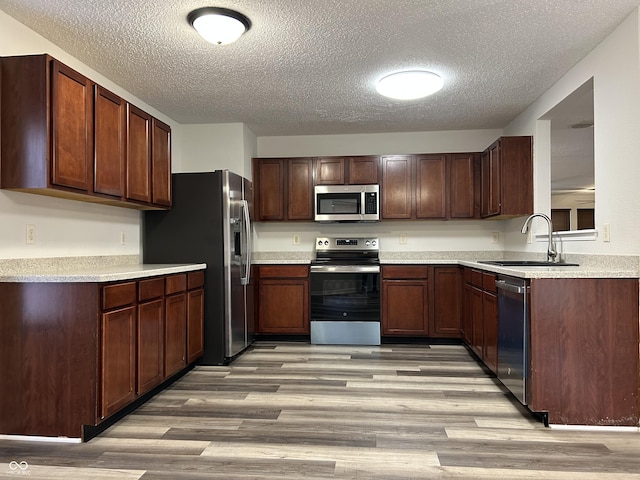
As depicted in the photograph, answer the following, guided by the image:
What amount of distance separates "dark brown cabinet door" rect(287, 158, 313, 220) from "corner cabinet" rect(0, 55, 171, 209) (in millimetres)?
2202

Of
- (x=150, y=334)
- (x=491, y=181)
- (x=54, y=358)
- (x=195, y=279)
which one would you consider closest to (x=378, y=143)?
(x=491, y=181)

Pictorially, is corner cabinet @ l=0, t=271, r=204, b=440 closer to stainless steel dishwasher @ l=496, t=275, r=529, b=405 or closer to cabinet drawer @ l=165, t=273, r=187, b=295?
cabinet drawer @ l=165, t=273, r=187, b=295

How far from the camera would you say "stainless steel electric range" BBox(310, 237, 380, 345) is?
15.7 feet

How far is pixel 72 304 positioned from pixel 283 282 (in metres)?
2.69

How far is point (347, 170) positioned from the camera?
5043 millimetres

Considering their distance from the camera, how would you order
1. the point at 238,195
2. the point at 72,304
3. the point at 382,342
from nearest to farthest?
the point at 72,304 → the point at 238,195 → the point at 382,342

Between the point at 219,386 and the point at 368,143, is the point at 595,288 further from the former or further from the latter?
the point at 368,143

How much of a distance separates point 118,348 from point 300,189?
2934 millimetres

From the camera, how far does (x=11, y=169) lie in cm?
245

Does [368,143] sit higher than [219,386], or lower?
higher

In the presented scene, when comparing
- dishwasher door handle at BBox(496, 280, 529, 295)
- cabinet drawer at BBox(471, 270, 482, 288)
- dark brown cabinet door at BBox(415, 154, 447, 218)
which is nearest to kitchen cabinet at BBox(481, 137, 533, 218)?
cabinet drawer at BBox(471, 270, 482, 288)

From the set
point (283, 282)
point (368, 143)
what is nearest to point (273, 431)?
point (283, 282)

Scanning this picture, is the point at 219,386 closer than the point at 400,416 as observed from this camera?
No

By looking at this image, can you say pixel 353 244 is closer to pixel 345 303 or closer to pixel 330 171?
pixel 345 303
